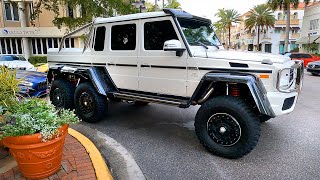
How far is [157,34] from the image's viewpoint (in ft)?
15.5

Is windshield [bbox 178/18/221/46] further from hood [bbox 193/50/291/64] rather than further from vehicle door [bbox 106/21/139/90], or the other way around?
vehicle door [bbox 106/21/139/90]

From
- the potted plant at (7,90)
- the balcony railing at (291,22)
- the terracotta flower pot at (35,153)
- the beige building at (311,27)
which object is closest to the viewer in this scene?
the terracotta flower pot at (35,153)

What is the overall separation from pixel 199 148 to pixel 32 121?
2650 millimetres

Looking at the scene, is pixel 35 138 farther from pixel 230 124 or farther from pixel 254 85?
pixel 254 85

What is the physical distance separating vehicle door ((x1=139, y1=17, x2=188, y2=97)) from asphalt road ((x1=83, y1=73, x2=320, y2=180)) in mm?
942

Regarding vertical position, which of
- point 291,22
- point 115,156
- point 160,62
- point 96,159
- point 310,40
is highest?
point 291,22

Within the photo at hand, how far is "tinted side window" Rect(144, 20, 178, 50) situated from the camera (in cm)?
451

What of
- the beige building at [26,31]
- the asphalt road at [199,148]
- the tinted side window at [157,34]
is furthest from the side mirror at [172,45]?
the beige building at [26,31]

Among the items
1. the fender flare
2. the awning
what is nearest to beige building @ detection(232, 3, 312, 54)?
the awning

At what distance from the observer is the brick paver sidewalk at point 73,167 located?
10.6 feet

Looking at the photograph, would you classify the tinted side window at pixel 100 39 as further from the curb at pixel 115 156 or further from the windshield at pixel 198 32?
the windshield at pixel 198 32

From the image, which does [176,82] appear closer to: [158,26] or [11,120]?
[158,26]

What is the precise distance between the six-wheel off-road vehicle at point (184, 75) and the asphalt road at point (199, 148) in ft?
1.02

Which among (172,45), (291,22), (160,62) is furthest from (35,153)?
(291,22)
